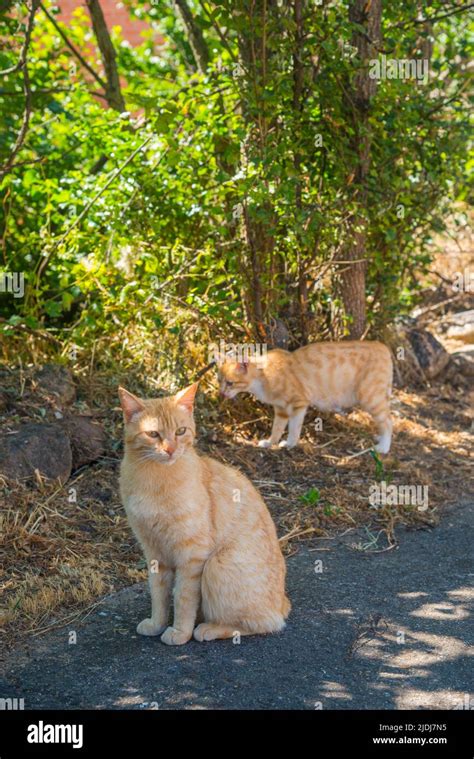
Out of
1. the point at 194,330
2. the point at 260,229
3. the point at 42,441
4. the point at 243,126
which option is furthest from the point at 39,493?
the point at 243,126

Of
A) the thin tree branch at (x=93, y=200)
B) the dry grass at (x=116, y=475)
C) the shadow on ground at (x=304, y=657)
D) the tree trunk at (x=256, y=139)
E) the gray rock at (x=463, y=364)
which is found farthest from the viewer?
the gray rock at (x=463, y=364)

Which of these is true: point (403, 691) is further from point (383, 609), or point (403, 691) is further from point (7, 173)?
point (7, 173)

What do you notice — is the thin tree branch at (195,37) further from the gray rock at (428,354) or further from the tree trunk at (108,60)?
the gray rock at (428,354)

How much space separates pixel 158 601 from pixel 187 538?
0.43 m

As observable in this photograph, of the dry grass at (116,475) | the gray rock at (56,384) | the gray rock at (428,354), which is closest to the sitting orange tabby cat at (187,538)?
the dry grass at (116,475)

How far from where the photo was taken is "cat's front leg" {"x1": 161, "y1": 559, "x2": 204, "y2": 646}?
14.6ft

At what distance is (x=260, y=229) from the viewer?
773 cm

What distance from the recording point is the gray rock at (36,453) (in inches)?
250

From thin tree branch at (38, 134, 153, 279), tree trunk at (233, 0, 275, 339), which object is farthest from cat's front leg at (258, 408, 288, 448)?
thin tree branch at (38, 134, 153, 279)

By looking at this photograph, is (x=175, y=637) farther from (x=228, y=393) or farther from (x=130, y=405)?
(x=228, y=393)

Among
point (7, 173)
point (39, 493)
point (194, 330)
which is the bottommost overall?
point (39, 493)

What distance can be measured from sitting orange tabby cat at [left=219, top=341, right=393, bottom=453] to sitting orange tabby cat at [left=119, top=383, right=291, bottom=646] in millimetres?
2941

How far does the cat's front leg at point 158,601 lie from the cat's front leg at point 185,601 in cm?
15

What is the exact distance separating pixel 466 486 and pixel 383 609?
250 cm
